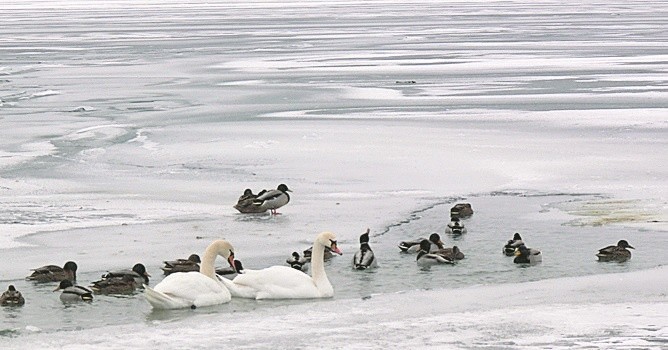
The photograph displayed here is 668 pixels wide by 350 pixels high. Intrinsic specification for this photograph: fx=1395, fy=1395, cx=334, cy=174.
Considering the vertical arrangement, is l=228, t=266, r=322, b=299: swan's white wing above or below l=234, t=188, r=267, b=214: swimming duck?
below

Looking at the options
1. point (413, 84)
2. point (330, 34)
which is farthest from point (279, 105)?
point (330, 34)

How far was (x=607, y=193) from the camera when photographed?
543 inches

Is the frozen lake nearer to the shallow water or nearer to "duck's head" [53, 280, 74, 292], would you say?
the shallow water

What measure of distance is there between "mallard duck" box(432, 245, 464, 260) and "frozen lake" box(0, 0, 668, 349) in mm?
92

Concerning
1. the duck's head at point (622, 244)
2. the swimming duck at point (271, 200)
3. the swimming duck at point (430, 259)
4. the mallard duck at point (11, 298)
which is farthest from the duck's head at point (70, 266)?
the duck's head at point (622, 244)

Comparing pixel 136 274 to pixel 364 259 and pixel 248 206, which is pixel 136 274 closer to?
pixel 364 259

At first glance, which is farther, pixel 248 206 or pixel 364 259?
pixel 248 206

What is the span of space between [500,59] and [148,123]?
17546mm

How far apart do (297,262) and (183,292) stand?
1.67 meters

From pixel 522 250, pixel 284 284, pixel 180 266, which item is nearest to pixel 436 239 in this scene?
pixel 522 250

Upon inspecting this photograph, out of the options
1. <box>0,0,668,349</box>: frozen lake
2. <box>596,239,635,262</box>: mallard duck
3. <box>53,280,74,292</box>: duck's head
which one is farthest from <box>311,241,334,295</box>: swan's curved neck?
<box>596,239,635,262</box>: mallard duck

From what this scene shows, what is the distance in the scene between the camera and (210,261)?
9383 millimetres

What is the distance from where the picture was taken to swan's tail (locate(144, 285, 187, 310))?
28.7ft

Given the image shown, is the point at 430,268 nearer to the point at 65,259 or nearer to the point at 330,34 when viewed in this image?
the point at 65,259
